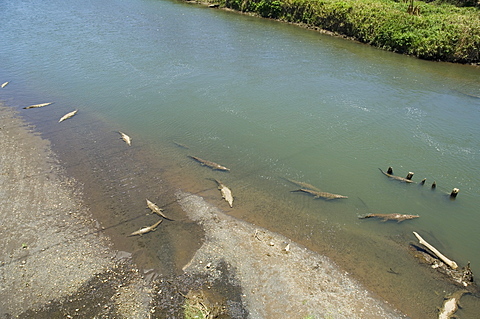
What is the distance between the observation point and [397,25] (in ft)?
124

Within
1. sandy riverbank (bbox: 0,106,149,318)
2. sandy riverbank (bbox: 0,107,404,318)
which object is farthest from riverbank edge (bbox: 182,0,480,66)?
sandy riverbank (bbox: 0,106,149,318)

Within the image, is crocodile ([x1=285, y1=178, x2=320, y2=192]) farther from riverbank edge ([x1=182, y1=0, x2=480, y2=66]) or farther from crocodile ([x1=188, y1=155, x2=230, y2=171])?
riverbank edge ([x1=182, y1=0, x2=480, y2=66])

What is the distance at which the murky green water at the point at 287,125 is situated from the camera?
46.6 ft

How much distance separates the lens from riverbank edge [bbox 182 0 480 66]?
33625mm

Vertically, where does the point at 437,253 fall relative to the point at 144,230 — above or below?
above

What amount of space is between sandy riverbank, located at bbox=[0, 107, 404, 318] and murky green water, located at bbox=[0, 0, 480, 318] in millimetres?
936

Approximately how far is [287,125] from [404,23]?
2457 cm

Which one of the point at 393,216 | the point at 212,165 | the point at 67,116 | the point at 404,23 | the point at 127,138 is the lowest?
the point at 67,116

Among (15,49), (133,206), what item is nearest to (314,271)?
(133,206)

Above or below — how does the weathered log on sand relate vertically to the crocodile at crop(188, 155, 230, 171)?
above

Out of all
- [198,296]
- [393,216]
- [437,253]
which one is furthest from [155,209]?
[437,253]

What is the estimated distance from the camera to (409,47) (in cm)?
3597

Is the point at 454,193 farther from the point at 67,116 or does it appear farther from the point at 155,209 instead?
the point at 67,116

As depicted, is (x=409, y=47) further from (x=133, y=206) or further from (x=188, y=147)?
(x=133, y=206)
